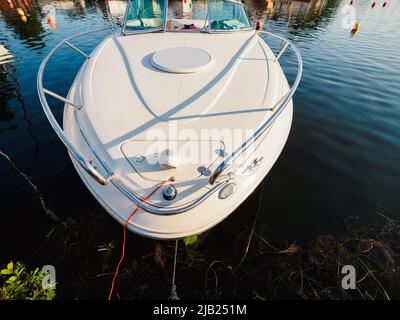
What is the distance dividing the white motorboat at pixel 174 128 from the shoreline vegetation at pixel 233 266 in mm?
1006

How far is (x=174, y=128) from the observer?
91.1 inches

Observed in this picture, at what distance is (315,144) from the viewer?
14.6 ft

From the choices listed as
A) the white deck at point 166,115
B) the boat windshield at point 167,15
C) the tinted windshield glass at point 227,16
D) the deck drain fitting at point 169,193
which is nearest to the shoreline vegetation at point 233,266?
the white deck at point 166,115

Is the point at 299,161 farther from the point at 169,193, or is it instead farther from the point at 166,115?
the point at 169,193

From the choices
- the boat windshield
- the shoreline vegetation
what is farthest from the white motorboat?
the shoreline vegetation

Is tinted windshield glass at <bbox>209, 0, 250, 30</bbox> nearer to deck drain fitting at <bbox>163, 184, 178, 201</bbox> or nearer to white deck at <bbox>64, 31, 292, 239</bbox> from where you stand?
white deck at <bbox>64, 31, 292, 239</bbox>

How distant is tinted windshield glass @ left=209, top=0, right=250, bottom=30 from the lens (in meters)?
4.46

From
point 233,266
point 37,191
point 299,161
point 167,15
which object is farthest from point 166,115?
point 167,15

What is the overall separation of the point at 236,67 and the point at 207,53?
0.58 metres

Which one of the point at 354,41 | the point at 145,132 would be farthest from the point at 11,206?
the point at 354,41

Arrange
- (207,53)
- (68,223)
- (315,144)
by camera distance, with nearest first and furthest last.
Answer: (68,223) < (207,53) < (315,144)

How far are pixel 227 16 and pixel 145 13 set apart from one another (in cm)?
184

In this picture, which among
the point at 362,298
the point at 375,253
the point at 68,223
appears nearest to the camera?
the point at 362,298

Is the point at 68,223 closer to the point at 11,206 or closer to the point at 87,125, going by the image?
A: the point at 11,206
